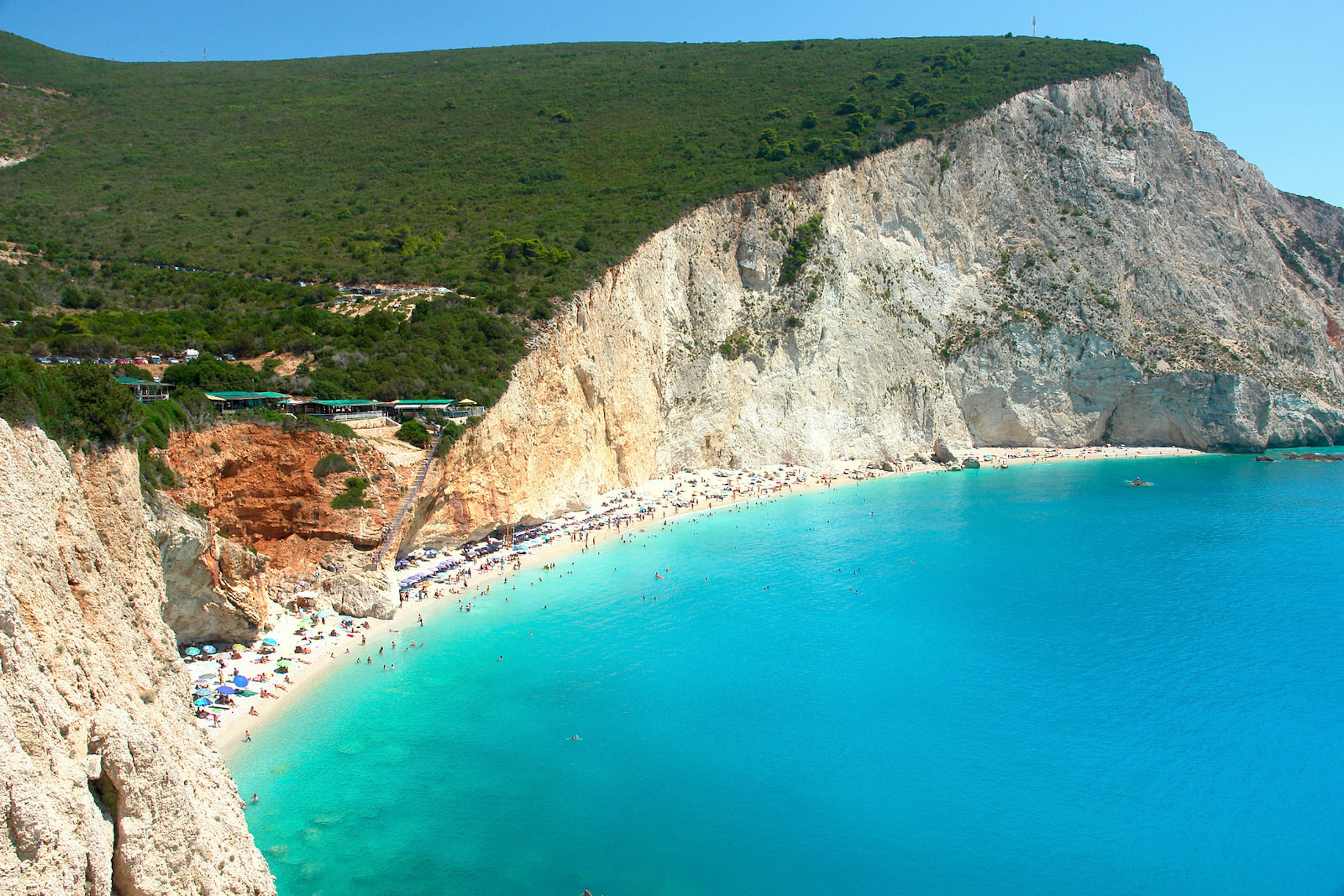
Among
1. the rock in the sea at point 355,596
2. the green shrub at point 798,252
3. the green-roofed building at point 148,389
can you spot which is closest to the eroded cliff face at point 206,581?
the rock in the sea at point 355,596

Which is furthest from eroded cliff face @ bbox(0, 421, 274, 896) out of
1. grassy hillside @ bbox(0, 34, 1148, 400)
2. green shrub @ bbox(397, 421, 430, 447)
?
grassy hillside @ bbox(0, 34, 1148, 400)

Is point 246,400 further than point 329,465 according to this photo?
Yes

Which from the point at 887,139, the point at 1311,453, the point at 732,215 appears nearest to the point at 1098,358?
the point at 1311,453

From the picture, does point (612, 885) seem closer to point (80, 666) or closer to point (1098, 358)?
point (80, 666)

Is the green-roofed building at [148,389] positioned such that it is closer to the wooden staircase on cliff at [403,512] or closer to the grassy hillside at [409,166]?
the grassy hillside at [409,166]

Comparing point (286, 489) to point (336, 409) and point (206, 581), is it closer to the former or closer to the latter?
point (336, 409)

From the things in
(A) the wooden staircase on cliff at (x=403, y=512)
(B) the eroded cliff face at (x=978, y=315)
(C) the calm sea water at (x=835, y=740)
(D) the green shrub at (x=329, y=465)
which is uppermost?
(B) the eroded cliff face at (x=978, y=315)

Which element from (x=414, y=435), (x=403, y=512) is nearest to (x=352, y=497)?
(x=403, y=512)

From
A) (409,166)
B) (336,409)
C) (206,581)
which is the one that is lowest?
(206,581)
